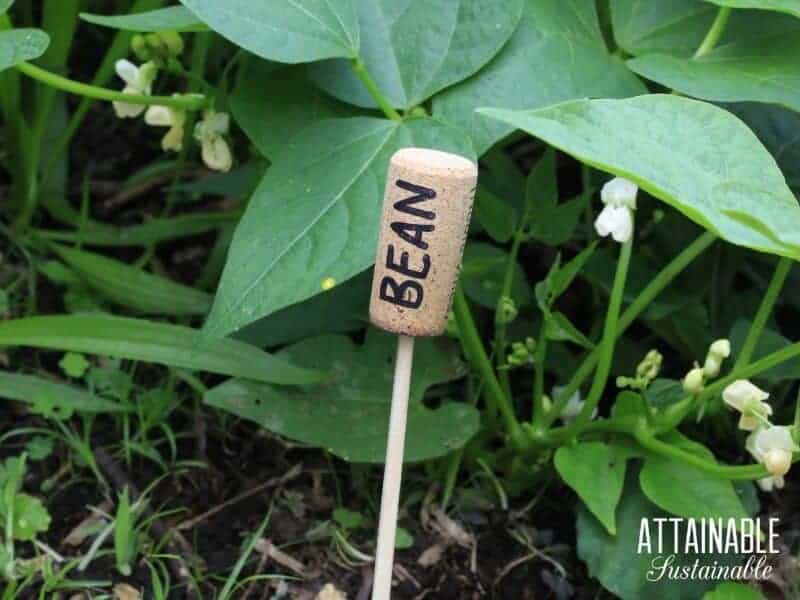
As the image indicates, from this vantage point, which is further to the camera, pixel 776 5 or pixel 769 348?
pixel 769 348

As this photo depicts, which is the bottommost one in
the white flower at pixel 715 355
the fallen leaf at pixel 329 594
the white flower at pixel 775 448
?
the fallen leaf at pixel 329 594

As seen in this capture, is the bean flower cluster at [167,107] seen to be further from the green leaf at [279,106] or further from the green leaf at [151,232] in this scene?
the green leaf at [151,232]

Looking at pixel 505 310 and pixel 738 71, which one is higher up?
pixel 738 71

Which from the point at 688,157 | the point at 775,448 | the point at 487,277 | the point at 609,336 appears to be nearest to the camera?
the point at 688,157

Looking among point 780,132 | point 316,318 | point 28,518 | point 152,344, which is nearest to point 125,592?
point 28,518

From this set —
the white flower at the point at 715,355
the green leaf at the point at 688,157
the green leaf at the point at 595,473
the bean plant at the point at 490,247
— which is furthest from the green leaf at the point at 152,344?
the green leaf at the point at 688,157

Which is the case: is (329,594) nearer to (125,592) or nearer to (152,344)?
(125,592)
